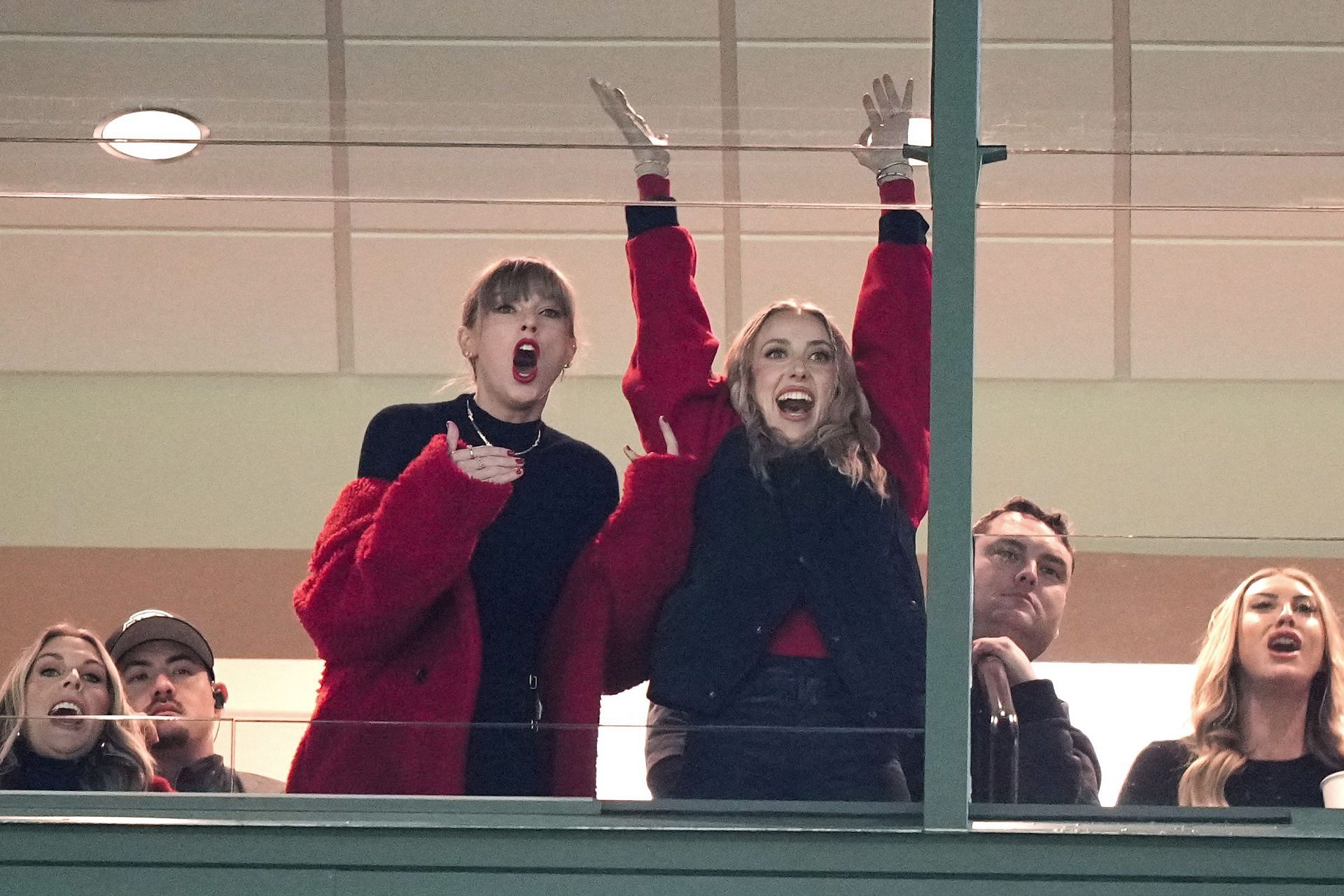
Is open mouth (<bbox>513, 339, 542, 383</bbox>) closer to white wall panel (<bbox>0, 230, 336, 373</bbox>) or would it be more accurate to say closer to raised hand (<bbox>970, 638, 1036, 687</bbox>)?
white wall panel (<bbox>0, 230, 336, 373</bbox>)

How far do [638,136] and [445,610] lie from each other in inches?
32.6

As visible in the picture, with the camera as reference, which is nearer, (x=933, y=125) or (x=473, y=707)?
(x=933, y=125)

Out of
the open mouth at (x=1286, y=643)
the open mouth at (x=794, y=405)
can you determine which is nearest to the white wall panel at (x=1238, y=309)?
the open mouth at (x=1286, y=643)

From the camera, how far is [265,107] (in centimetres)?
362

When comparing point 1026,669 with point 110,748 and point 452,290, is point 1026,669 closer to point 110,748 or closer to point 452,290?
point 452,290

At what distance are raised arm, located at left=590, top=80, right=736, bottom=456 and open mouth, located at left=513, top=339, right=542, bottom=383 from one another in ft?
0.52

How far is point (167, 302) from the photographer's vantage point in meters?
3.93

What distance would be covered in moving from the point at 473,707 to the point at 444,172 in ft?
2.89

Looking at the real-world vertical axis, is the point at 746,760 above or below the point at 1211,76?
below

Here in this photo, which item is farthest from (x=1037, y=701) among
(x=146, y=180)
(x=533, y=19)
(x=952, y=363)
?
(x=146, y=180)

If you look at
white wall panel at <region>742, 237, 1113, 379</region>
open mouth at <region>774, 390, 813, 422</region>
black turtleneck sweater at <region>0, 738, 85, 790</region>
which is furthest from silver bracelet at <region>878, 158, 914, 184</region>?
black turtleneck sweater at <region>0, 738, 85, 790</region>

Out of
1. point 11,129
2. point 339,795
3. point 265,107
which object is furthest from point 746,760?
point 11,129

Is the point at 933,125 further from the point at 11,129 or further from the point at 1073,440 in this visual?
the point at 11,129

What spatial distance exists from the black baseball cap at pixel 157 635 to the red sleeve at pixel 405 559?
196 mm
